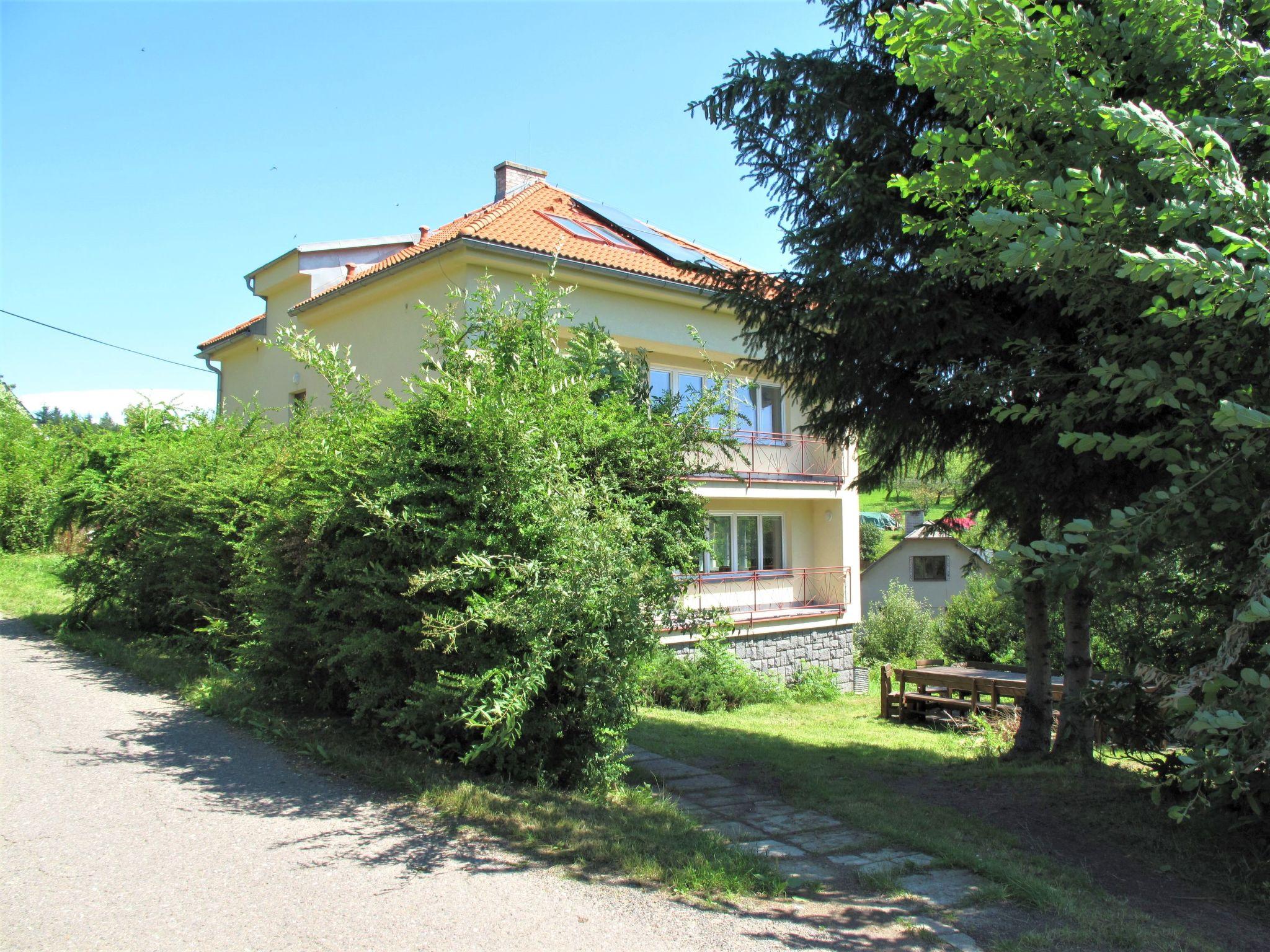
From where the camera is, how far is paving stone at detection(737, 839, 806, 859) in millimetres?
5168

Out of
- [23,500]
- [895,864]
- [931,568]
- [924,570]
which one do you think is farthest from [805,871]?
[924,570]

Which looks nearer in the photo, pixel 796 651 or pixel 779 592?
pixel 796 651

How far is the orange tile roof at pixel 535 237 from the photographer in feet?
47.0

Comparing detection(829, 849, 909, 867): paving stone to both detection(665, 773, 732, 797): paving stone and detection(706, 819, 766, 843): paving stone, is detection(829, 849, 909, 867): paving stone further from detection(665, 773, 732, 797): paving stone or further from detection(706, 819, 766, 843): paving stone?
detection(665, 773, 732, 797): paving stone

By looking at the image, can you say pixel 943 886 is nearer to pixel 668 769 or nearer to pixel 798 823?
pixel 798 823

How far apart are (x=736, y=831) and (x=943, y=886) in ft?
4.57

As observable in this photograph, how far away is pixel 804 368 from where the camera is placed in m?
7.67

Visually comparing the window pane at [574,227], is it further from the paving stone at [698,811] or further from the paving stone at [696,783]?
the paving stone at [698,811]

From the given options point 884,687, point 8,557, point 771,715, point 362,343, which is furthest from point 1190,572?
point 8,557

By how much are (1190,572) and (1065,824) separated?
205 cm

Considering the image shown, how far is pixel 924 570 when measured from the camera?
111 ft

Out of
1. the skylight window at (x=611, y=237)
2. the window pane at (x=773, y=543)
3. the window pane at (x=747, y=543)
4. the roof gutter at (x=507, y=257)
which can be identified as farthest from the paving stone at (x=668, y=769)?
the window pane at (x=773, y=543)

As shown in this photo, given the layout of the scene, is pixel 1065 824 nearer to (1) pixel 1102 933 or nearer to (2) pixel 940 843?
(2) pixel 940 843

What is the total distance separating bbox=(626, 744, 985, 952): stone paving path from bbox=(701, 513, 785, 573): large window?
11.4 m
